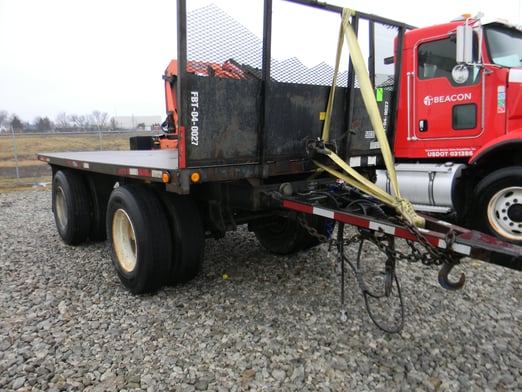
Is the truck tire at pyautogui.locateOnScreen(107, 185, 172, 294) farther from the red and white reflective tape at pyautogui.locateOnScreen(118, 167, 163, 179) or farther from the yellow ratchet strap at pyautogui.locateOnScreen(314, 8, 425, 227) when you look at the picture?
the yellow ratchet strap at pyautogui.locateOnScreen(314, 8, 425, 227)

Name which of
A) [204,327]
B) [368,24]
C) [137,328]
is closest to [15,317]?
[137,328]

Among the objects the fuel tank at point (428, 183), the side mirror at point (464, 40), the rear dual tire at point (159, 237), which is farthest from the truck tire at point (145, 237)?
the side mirror at point (464, 40)

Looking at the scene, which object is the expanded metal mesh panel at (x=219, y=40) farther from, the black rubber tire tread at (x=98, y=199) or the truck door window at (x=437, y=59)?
the truck door window at (x=437, y=59)

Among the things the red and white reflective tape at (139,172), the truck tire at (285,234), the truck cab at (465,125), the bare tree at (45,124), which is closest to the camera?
the red and white reflective tape at (139,172)

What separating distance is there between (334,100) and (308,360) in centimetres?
243

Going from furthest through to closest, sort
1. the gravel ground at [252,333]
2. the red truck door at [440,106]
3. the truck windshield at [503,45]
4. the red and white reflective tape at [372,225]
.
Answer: the red truck door at [440,106]
the truck windshield at [503,45]
the gravel ground at [252,333]
the red and white reflective tape at [372,225]

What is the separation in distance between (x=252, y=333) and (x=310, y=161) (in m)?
1.65

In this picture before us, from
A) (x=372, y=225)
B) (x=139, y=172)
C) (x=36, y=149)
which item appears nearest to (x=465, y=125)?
(x=372, y=225)

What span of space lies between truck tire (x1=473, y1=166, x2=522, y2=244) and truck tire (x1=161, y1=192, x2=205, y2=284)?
354 cm

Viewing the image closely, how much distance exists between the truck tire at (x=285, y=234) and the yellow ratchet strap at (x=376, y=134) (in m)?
1.00

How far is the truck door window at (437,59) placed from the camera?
19.9 feet

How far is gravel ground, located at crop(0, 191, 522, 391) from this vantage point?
283 centimetres

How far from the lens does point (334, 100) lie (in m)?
4.23

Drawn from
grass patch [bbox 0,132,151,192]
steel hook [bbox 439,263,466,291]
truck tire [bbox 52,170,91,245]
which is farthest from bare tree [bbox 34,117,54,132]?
steel hook [bbox 439,263,466,291]
